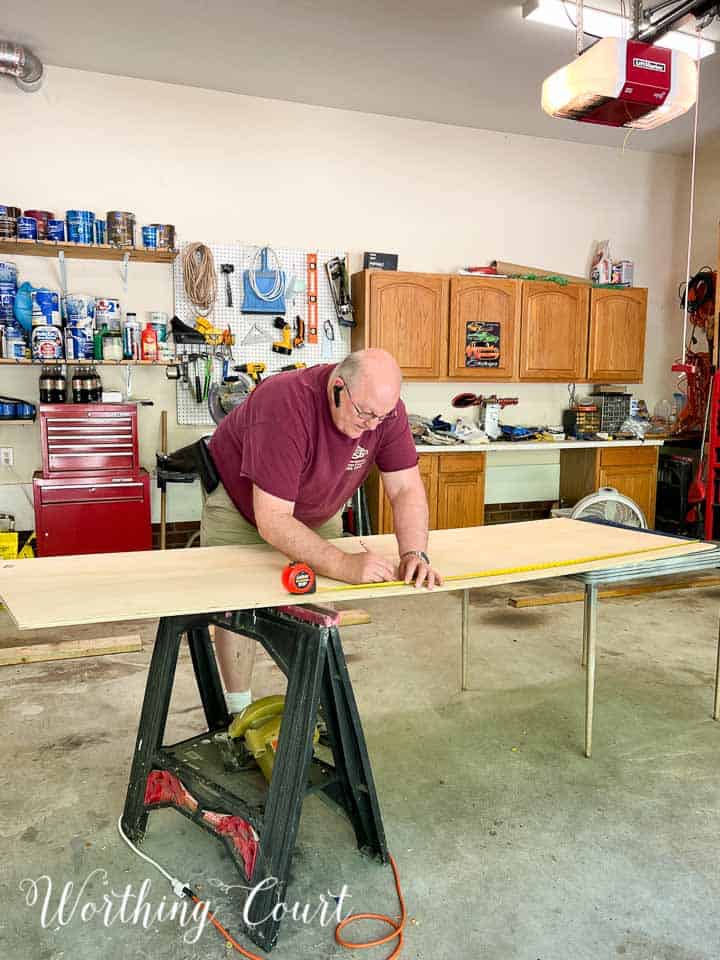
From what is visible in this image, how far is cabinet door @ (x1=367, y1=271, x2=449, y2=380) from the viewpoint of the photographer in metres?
5.09

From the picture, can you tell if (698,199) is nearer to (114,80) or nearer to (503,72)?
(503,72)

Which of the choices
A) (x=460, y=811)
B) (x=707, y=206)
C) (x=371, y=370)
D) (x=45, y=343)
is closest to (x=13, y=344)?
(x=45, y=343)

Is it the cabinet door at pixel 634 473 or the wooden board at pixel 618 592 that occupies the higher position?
the cabinet door at pixel 634 473

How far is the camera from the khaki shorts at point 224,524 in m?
2.34

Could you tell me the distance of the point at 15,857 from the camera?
1898 mm

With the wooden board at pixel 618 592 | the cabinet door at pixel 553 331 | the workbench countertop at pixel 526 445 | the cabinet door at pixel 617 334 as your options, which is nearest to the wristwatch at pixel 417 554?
the wooden board at pixel 618 592

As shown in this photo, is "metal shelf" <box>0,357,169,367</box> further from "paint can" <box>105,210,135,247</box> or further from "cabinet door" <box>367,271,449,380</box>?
"cabinet door" <box>367,271,449,380</box>

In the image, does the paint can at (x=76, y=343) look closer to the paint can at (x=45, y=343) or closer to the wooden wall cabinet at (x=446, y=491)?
the paint can at (x=45, y=343)

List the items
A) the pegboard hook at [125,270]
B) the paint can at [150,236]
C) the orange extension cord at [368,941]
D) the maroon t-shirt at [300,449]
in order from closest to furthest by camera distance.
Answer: the orange extension cord at [368,941]
the maroon t-shirt at [300,449]
the paint can at [150,236]
the pegboard hook at [125,270]

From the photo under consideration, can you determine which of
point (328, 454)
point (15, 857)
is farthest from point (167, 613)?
point (15, 857)

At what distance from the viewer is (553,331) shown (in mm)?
5617

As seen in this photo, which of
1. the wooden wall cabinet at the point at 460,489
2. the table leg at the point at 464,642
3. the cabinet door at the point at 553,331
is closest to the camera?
the table leg at the point at 464,642

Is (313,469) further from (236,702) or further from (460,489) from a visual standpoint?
(460,489)

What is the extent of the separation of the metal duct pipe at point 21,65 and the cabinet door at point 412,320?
234 centimetres
